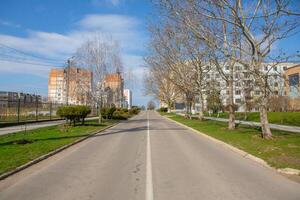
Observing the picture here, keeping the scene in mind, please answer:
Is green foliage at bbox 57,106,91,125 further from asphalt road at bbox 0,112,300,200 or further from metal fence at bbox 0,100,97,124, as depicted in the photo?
asphalt road at bbox 0,112,300,200

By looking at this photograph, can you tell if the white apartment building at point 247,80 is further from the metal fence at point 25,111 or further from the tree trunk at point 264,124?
the metal fence at point 25,111

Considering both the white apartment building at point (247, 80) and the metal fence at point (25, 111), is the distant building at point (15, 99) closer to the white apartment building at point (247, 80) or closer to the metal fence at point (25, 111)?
the metal fence at point (25, 111)

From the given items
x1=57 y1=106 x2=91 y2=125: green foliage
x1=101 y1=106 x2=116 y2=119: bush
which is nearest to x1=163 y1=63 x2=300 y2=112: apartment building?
x1=57 y1=106 x2=91 y2=125: green foliage

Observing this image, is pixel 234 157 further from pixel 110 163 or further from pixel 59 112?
pixel 59 112

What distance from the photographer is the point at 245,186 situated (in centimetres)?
765

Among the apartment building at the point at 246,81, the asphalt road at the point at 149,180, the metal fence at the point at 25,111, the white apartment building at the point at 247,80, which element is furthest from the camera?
the metal fence at the point at 25,111

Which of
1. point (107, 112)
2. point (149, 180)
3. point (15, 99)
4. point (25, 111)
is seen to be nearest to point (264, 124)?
point (149, 180)

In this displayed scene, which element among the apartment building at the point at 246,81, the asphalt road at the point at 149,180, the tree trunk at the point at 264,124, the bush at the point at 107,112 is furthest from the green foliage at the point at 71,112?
the bush at the point at 107,112

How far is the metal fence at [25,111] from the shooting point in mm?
28163

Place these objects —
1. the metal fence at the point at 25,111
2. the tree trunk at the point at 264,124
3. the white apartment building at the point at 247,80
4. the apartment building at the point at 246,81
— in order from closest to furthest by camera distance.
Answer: the tree trunk at the point at 264,124 → the white apartment building at the point at 247,80 → the apartment building at the point at 246,81 → the metal fence at the point at 25,111

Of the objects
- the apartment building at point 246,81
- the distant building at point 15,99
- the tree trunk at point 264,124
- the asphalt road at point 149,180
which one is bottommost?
the asphalt road at point 149,180

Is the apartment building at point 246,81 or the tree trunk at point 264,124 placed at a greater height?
the apartment building at point 246,81

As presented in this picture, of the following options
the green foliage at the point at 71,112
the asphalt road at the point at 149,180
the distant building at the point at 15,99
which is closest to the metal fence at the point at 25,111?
the distant building at the point at 15,99

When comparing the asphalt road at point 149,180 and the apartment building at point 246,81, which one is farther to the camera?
the apartment building at point 246,81
